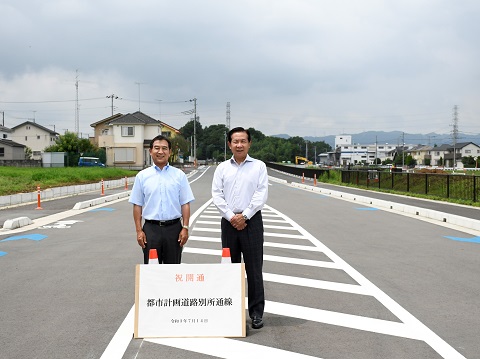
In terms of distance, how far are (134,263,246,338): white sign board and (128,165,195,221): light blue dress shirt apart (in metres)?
0.60

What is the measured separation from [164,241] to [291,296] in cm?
212

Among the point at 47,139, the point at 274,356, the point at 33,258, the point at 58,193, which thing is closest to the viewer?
the point at 274,356

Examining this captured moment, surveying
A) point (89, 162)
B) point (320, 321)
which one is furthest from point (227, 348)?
point (89, 162)

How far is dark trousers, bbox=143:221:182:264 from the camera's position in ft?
17.4

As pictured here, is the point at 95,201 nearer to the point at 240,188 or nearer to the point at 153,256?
the point at 153,256

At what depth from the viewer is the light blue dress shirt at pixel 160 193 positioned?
5.31 m

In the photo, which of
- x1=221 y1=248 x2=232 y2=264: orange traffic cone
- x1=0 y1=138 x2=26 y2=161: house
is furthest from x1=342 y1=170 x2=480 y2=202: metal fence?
x1=0 y1=138 x2=26 y2=161: house

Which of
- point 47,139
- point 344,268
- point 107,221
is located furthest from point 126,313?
point 47,139

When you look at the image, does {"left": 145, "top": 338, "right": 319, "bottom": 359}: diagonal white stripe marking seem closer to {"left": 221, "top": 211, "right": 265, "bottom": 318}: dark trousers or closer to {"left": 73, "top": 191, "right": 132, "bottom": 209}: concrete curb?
{"left": 221, "top": 211, "right": 265, "bottom": 318}: dark trousers

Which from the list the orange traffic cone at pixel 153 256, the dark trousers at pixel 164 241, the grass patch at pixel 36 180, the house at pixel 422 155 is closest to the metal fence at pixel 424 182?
the dark trousers at pixel 164 241

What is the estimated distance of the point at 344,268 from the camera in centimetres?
841

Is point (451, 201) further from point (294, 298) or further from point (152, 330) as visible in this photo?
point (152, 330)

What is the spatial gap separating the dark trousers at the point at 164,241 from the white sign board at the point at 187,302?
0.37m

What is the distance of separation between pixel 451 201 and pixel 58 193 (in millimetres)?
19844
